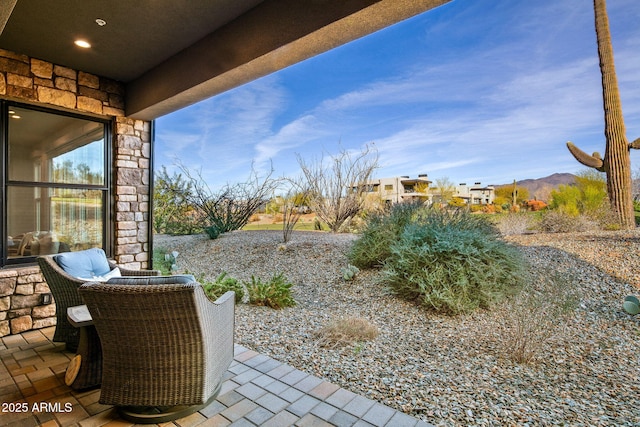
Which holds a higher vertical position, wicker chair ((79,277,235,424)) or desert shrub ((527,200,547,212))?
desert shrub ((527,200,547,212))

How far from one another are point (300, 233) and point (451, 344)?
4987 mm

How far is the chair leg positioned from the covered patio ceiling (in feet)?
7.16

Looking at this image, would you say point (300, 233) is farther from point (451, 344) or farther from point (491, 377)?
point (491, 377)

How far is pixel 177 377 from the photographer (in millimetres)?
1717

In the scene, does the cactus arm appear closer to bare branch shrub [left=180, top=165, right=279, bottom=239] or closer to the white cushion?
bare branch shrub [left=180, top=165, right=279, bottom=239]

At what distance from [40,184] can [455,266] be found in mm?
4454

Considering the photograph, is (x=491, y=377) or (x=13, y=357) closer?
(x=491, y=377)

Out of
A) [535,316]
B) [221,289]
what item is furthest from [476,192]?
[221,289]

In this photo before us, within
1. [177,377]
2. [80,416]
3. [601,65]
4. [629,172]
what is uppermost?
[601,65]

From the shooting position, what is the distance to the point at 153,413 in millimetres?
1812

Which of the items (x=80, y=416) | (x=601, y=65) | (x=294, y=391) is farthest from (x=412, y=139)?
(x=80, y=416)

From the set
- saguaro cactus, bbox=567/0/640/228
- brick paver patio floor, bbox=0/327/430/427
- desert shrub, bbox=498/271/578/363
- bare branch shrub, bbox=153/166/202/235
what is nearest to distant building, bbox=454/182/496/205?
saguaro cactus, bbox=567/0/640/228

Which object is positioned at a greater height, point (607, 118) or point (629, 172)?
point (607, 118)

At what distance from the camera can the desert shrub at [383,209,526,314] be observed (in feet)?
11.3
